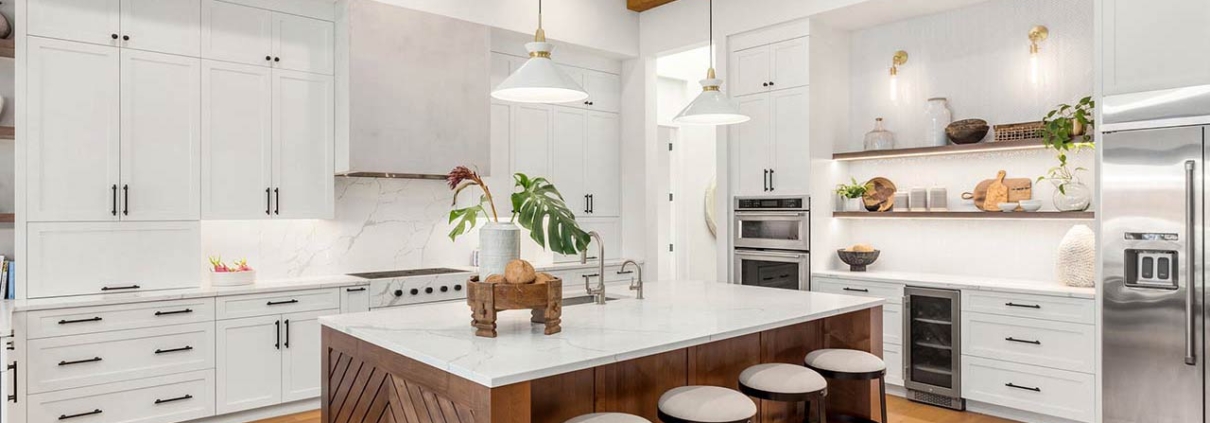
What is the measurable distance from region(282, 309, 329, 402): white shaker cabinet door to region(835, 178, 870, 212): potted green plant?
362cm

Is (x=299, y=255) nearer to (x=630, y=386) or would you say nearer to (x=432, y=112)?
Result: (x=432, y=112)

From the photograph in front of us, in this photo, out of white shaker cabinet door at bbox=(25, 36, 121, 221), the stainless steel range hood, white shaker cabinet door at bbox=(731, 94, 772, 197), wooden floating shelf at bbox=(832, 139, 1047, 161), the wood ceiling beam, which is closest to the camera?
white shaker cabinet door at bbox=(25, 36, 121, 221)

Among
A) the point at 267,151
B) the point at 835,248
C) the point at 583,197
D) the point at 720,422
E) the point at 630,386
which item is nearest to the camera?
the point at 720,422

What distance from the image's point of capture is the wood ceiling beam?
6.15 metres

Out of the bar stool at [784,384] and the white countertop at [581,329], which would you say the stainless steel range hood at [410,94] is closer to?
the white countertop at [581,329]

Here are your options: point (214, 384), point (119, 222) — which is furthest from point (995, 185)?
point (119, 222)

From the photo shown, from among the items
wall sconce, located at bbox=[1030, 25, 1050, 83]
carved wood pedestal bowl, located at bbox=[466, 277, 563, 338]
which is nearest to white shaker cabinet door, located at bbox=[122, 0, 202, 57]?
carved wood pedestal bowl, located at bbox=[466, 277, 563, 338]

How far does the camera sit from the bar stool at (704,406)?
2436 mm

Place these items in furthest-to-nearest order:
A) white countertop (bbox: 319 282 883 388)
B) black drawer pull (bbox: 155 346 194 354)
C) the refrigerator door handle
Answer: black drawer pull (bbox: 155 346 194 354) < the refrigerator door handle < white countertop (bbox: 319 282 883 388)

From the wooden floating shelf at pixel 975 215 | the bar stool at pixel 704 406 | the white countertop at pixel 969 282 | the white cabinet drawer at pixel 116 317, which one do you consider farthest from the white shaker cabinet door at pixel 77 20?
the wooden floating shelf at pixel 975 215

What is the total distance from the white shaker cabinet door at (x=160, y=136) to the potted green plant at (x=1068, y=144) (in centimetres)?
500

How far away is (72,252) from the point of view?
12.7ft

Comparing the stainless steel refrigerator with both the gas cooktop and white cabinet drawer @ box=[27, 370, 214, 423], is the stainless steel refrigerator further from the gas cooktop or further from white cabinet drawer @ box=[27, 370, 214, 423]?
white cabinet drawer @ box=[27, 370, 214, 423]

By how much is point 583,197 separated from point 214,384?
3.14 metres
